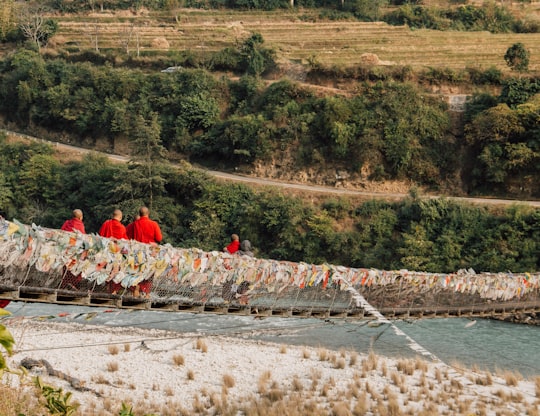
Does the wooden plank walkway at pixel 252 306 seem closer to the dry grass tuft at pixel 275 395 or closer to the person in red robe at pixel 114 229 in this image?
the person in red robe at pixel 114 229

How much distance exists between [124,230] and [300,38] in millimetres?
40289

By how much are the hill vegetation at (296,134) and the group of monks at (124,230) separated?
17106 millimetres

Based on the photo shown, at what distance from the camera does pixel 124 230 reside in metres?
14.0

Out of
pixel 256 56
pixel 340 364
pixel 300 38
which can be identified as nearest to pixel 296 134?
pixel 256 56

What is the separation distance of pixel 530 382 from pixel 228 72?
116 ft

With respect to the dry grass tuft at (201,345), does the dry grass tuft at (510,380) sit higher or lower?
higher

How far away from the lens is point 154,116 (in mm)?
39875

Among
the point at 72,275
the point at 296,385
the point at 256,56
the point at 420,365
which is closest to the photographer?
the point at 72,275

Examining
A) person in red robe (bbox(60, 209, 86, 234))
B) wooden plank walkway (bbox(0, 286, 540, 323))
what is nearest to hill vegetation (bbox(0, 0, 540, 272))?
wooden plank walkway (bbox(0, 286, 540, 323))

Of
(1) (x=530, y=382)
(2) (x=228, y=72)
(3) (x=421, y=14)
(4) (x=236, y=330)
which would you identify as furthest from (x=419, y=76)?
(1) (x=530, y=382)

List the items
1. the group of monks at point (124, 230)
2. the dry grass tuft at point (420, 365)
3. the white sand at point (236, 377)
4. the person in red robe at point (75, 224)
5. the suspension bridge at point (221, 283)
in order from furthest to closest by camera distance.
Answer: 1. the dry grass tuft at point (420, 365)
2. the white sand at point (236, 377)
3. the group of monks at point (124, 230)
4. the person in red robe at point (75, 224)
5. the suspension bridge at point (221, 283)

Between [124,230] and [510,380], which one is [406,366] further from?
[124,230]

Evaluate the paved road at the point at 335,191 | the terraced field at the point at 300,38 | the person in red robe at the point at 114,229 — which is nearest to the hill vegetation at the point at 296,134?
the terraced field at the point at 300,38

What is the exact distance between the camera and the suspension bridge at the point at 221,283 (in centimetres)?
1214
